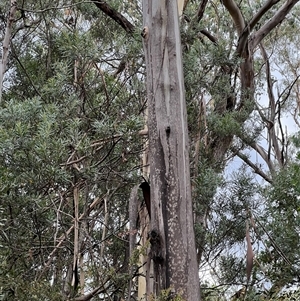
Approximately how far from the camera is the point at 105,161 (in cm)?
281

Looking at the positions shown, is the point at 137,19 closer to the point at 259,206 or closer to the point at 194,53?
the point at 194,53

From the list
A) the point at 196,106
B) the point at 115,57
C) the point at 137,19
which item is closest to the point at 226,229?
the point at 196,106

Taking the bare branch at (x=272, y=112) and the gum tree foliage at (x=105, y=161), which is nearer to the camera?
the gum tree foliage at (x=105, y=161)

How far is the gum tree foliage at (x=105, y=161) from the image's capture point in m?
2.46

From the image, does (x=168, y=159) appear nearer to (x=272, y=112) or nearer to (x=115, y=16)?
(x=115, y=16)

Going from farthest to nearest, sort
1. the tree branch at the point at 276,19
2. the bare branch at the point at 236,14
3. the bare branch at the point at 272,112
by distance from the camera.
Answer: the bare branch at the point at 272,112
the tree branch at the point at 276,19
the bare branch at the point at 236,14

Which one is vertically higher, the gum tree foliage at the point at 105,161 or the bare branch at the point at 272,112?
the bare branch at the point at 272,112

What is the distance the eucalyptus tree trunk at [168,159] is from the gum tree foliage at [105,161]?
0.52ft

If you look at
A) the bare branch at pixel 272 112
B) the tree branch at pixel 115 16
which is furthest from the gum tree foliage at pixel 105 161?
the bare branch at pixel 272 112

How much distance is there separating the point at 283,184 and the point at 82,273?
163cm

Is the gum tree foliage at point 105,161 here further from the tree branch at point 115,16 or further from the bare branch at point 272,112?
the bare branch at point 272,112

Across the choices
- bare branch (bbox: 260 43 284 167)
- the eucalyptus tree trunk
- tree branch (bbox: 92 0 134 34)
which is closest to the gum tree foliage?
tree branch (bbox: 92 0 134 34)

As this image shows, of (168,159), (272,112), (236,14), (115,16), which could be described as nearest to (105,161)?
(168,159)

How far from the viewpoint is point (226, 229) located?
11.8 ft
